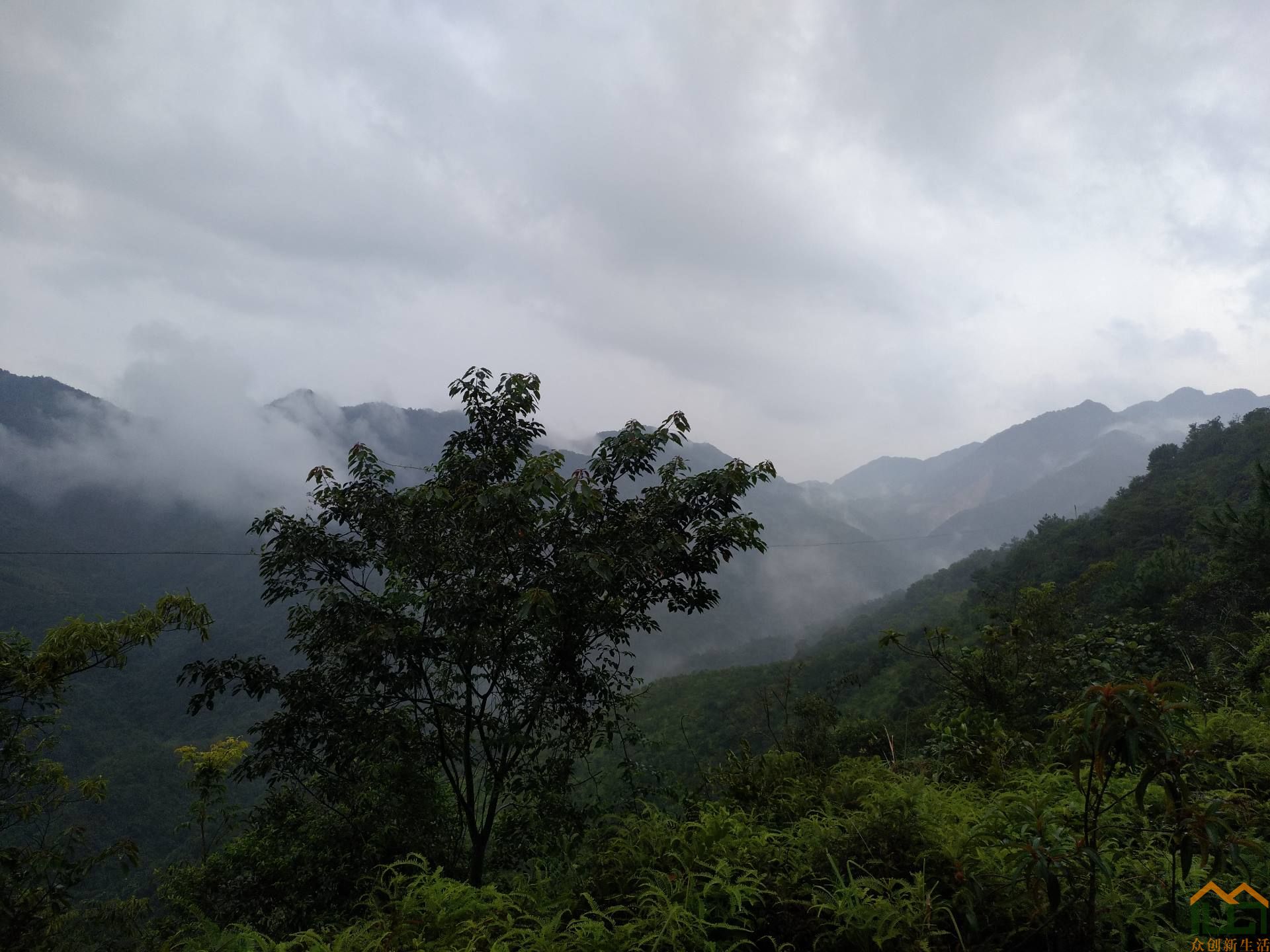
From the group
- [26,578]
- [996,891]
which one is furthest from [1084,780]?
[26,578]

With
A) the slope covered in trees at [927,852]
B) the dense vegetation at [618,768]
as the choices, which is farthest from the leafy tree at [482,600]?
the slope covered in trees at [927,852]

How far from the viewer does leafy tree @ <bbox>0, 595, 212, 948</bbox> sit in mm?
5305

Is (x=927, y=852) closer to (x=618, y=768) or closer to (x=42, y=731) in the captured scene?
(x=618, y=768)

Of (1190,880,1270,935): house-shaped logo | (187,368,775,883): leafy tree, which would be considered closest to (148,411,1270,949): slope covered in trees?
(1190,880,1270,935): house-shaped logo

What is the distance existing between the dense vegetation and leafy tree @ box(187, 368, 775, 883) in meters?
0.03

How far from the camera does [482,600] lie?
5449mm

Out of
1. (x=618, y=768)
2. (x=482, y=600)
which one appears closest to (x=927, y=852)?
(x=482, y=600)

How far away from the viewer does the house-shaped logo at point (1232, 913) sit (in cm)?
243

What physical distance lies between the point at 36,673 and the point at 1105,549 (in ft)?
202

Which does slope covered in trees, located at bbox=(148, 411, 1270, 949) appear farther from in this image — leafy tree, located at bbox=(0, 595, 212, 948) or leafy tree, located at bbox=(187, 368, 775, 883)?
leafy tree, located at bbox=(0, 595, 212, 948)

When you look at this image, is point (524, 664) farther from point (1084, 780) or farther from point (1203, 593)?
point (1203, 593)
